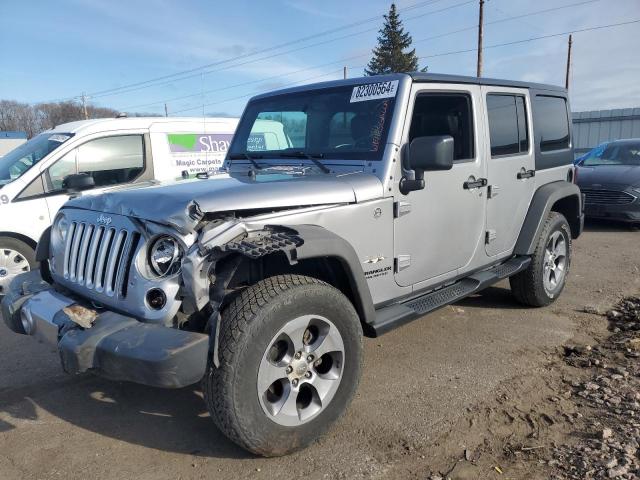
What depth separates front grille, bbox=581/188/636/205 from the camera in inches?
352

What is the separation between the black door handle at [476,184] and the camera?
12.8ft

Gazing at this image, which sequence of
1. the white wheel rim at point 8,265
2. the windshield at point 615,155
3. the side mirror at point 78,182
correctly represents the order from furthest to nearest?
the windshield at point 615,155, the side mirror at point 78,182, the white wheel rim at point 8,265

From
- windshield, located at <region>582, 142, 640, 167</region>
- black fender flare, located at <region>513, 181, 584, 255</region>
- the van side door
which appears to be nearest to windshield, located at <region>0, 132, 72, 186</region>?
the van side door

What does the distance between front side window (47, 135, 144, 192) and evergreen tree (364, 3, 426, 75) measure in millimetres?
35866

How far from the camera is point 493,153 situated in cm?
424

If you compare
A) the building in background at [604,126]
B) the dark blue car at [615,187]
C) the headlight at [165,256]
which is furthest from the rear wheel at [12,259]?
the building in background at [604,126]

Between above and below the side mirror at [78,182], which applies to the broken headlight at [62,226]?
below

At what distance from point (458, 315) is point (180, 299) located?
324cm

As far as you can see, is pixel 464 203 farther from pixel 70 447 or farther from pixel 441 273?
pixel 70 447

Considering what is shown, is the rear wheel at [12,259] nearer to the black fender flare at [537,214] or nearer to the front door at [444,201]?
the front door at [444,201]

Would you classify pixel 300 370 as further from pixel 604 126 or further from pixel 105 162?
pixel 604 126

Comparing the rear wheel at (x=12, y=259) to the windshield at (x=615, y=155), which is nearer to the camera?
the rear wheel at (x=12, y=259)

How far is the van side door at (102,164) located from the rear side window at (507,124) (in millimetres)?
4289

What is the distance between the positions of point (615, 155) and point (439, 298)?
8.82m
